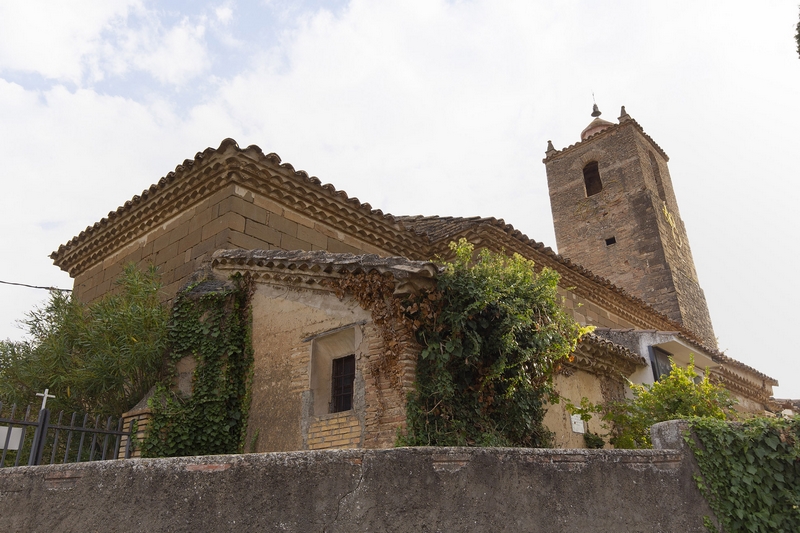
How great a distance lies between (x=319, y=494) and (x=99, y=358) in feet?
17.2

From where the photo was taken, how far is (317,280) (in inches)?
282

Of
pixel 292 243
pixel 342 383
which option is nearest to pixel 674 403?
pixel 342 383

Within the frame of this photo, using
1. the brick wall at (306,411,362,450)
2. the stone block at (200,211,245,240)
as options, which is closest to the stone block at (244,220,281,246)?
the stone block at (200,211,245,240)

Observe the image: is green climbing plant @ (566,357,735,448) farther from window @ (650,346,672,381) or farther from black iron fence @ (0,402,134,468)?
black iron fence @ (0,402,134,468)

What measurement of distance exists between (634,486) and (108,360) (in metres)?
6.27

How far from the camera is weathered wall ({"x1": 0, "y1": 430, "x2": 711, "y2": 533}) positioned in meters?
3.24

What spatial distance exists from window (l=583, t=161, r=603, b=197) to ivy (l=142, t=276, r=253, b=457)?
16.7m

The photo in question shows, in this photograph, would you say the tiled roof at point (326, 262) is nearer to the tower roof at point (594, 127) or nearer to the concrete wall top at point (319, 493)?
the concrete wall top at point (319, 493)

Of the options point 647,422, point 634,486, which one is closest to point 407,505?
point 634,486

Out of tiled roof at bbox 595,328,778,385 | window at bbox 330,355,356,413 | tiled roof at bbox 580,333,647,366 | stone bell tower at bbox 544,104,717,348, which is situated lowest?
window at bbox 330,355,356,413

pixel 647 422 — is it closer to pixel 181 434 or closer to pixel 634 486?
pixel 634 486

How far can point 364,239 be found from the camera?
10.2 meters

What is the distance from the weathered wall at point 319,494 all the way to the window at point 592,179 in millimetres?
19264

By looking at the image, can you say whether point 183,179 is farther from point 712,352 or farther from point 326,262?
point 712,352
